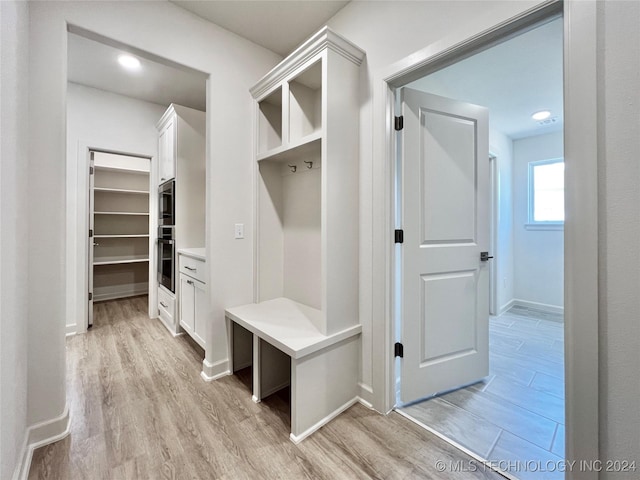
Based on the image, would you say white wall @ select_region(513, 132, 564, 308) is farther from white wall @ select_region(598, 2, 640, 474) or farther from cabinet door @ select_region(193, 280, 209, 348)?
cabinet door @ select_region(193, 280, 209, 348)

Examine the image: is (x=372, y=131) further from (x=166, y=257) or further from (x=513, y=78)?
(x=166, y=257)

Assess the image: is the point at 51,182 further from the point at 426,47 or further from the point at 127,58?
the point at 426,47

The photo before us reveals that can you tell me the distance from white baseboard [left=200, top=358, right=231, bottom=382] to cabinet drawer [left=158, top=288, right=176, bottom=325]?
3.56ft

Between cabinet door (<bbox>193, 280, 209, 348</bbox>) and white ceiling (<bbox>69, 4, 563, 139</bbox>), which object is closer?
white ceiling (<bbox>69, 4, 563, 139</bbox>)

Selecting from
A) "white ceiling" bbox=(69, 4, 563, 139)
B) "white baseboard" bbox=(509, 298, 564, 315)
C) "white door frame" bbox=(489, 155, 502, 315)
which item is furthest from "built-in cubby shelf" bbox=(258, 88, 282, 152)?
"white baseboard" bbox=(509, 298, 564, 315)

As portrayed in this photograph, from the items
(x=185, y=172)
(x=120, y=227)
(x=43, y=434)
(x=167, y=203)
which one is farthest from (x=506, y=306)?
(x=120, y=227)

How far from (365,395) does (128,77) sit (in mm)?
3939

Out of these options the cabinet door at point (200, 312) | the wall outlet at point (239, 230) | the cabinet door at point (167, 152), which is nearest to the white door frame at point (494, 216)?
the wall outlet at point (239, 230)

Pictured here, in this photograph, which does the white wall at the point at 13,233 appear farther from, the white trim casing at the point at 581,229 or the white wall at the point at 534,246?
the white wall at the point at 534,246

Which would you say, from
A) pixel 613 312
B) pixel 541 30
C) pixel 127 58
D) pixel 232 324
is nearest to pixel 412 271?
pixel 613 312

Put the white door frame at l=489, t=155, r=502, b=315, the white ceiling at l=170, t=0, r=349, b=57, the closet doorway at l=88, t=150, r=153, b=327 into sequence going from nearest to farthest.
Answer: the white ceiling at l=170, t=0, r=349, b=57
the white door frame at l=489, t=155, r=502, b=315
the closet doorway at l=88, t=150, r=153, b=327

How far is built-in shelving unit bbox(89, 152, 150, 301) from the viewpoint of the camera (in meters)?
4.36

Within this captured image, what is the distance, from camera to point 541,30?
1.88 meters

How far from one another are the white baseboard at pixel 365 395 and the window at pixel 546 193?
12.5ft
